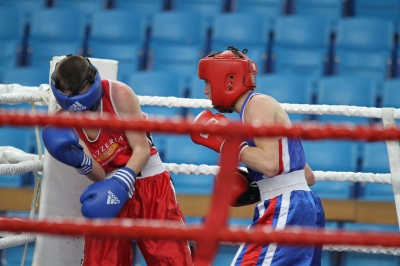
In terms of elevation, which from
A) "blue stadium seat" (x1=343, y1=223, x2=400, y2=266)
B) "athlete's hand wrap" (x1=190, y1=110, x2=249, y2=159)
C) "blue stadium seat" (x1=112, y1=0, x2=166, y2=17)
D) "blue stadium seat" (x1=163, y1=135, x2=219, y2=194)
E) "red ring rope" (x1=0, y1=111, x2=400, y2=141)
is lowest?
"blue stadium seat" (x1=343, y1=223, x2=400, y2=266)

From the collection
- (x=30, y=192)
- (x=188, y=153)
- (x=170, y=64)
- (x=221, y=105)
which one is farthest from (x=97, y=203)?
(x=170, y=64)

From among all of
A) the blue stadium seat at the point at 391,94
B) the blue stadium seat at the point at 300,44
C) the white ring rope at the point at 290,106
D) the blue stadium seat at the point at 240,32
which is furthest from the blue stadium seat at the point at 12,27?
the blue stadium seat at the point at 391,94

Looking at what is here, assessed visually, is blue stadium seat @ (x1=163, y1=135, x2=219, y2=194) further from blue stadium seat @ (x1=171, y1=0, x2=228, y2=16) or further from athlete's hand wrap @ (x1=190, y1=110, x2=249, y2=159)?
athlete's hand wrap @ (x1=190, y1=110, x2=249, y2=159)

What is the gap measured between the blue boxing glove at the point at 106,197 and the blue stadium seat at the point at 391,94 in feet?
8.57

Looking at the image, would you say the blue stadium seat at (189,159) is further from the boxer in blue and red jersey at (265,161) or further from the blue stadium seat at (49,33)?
the boxer in blue and red jersey at (265,161)

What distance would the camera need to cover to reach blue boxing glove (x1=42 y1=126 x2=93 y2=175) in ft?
6.40

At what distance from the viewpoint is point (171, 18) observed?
4.74 metres

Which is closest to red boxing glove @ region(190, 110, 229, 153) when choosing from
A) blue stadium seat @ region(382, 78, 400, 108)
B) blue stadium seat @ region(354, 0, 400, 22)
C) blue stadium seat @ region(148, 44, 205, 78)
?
blue stadium seat @ region(382, 78, 400, 108)

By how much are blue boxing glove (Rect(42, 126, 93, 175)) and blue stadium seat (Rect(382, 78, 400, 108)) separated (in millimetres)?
2670

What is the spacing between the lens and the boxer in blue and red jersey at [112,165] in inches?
77.8

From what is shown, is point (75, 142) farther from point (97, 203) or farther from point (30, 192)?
point (30, 192)

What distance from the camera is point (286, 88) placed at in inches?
164

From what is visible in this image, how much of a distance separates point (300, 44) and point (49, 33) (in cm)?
197

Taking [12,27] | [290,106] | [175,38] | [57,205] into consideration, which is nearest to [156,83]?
[175,38]
